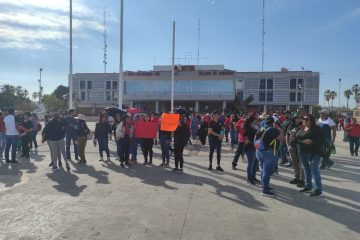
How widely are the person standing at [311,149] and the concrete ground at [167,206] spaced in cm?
31

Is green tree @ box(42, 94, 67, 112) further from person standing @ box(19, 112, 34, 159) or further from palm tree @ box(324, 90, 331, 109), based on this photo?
palm tree @ box(324, 90, 331, 109)

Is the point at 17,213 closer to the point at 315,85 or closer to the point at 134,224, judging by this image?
the point at 134,224

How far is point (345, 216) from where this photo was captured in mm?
6137

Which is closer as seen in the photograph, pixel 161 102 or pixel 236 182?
pixel 236 182

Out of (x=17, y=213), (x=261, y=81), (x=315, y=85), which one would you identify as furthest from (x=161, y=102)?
(x=17, y=213)

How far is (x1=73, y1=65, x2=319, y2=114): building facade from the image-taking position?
7119cm

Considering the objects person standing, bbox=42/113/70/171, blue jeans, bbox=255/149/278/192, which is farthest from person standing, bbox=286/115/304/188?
person standing, bbox=42/113/70/171

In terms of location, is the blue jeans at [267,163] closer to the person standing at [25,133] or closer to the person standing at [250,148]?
the person standing at [250,148]

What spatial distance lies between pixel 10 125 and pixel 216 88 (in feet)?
202

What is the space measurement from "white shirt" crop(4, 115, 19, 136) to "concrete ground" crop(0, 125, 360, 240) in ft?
5.59

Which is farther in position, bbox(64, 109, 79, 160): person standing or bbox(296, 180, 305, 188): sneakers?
bbox(64, 109, 79, 160): person standing

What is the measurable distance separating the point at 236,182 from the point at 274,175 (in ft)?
5.31

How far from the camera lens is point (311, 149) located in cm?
754

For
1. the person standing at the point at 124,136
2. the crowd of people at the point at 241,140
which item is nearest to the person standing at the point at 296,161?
the crowd of people at the point at 241,140
